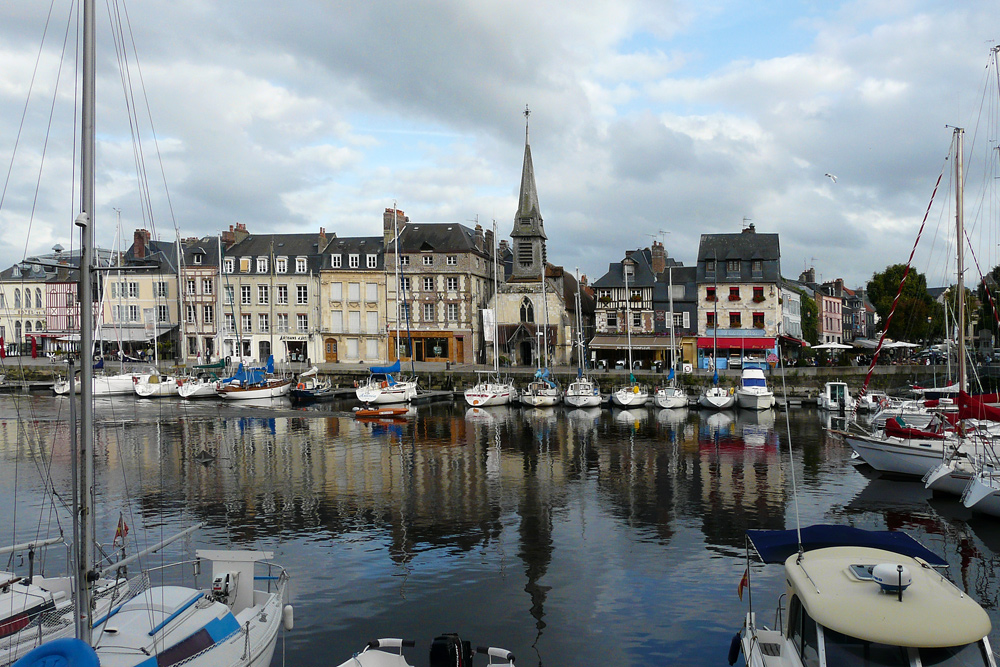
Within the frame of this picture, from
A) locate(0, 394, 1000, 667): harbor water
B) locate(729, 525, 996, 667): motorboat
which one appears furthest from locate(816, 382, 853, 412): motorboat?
locate(729, 525, 996, 667): motorboat

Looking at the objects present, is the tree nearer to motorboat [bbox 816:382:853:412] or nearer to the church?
motorboat [bbox 816:382:853:412]

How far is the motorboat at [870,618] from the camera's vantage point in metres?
7.84

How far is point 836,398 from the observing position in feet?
165

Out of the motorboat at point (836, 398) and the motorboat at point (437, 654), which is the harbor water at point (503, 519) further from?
the motorboat at point (836, 398)

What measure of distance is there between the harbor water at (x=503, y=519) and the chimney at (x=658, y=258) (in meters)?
29.7

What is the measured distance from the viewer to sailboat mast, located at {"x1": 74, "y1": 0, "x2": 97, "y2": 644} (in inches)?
383

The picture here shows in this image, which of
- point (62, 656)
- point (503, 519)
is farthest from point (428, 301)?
point (62, 656)

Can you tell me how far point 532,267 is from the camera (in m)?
67.9

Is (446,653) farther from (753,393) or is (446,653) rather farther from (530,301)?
(530,301)

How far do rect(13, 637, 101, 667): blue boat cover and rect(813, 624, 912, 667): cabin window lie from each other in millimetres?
8418

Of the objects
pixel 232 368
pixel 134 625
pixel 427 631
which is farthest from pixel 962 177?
pixel 232 368

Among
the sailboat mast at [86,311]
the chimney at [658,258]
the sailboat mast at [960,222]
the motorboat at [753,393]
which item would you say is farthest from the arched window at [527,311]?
the sailboat mast at [86,311]

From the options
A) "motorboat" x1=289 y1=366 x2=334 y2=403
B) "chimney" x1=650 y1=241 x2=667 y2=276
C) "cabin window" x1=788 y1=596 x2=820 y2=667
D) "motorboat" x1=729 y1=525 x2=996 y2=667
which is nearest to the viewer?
"motorboat" x1=729 y1=525 x2=996 y2=667

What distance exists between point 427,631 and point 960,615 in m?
8.73
